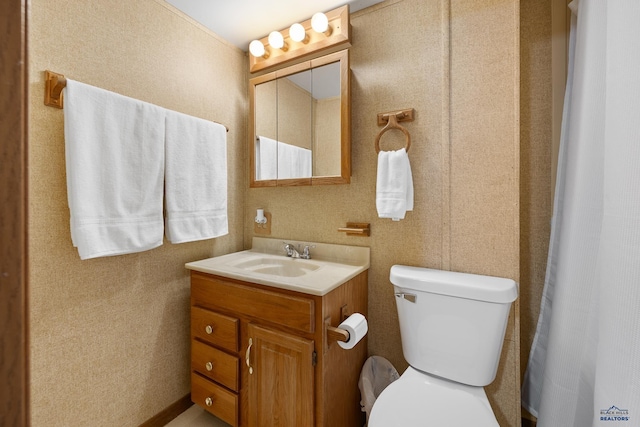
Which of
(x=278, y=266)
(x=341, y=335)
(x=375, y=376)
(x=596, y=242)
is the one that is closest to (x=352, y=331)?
(x=341, y=335)

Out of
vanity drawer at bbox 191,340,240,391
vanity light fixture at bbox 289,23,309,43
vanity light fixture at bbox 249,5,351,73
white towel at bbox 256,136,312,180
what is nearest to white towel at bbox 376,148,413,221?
white towel at bbox 256,136,312,180

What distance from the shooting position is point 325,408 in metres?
1.06

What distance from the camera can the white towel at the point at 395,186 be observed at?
1.23 meters

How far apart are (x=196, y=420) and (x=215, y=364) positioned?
43 centimetres

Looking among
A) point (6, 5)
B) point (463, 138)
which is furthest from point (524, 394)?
point (6, 5)

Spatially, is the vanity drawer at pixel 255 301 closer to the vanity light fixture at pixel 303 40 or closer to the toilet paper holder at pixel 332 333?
the toilet paper holder at pixel 332 333

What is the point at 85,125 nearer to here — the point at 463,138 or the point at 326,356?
the point at 326,356

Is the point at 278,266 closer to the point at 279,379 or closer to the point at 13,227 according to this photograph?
the point at 279,379

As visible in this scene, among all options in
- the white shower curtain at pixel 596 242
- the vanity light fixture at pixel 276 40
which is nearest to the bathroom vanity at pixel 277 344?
the white shower curtain at pixel 596 242

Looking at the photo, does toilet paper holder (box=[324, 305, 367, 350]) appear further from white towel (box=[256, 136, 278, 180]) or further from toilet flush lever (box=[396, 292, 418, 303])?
white towel (box=[256, 136, 278, 180])

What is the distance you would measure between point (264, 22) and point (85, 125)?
3.59 feet

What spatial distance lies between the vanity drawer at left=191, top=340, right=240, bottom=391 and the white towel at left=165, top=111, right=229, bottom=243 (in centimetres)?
57

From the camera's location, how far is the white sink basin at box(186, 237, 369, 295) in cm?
114

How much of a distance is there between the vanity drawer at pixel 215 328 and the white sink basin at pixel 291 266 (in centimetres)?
21
